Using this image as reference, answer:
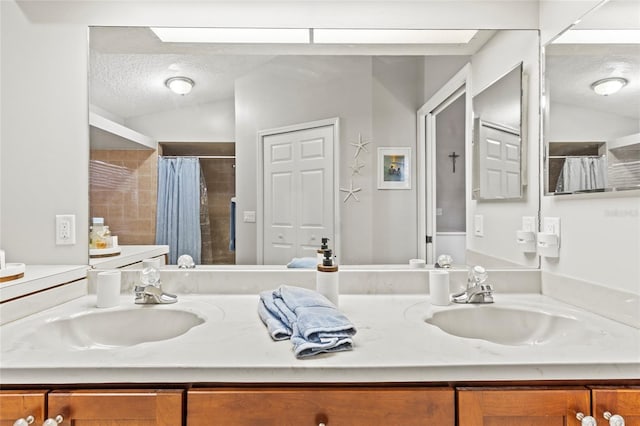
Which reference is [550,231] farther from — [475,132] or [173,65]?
[173,65]

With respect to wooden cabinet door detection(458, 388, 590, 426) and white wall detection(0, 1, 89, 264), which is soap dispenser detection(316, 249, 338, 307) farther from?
white wall detection(0, 1, 89, 264)

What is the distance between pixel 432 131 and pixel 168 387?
129 cm

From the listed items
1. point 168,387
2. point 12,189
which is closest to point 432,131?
point 168,387

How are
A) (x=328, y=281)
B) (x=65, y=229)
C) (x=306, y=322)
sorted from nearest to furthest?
(x=306, y=322)
(x=328, y=281)
(x=65, y=229)

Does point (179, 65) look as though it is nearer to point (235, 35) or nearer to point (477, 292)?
point (235, 35)

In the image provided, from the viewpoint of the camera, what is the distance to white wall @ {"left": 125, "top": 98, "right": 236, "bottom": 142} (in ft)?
4.99

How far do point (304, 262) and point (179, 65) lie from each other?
959 millimetres

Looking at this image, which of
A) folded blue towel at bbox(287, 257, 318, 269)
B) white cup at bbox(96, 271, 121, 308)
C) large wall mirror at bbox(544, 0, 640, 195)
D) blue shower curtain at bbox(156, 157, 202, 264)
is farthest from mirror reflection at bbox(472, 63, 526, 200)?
white cup at bbox(96, 271, 121, 308)

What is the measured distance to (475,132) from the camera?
157 centimetres

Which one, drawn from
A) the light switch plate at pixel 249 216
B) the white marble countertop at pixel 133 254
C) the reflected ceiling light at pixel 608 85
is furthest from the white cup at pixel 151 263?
the reflected ceiling light at pixel 608 85

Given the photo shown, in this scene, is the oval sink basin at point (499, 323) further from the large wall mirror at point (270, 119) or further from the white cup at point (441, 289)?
the large wall mirror at point (270, 119)

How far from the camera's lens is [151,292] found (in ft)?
4.32

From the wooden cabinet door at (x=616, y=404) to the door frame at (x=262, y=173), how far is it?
36.6 inches

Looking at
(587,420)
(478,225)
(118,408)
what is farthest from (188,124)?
(587,420)
